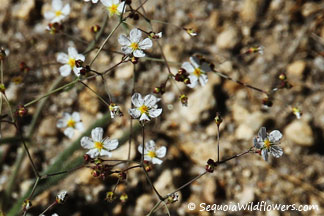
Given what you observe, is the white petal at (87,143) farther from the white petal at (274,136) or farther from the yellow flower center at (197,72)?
the white petal at (274,136)

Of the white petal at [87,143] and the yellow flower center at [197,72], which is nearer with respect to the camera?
the white petal at [87,143]

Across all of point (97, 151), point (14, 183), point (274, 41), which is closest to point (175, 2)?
point (274, 41)

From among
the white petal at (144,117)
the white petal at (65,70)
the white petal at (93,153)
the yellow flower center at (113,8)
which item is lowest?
the white petal at (93,153)

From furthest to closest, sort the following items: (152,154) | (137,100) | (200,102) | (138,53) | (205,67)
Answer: (200,102)
(205,67)
(152,154)
(137,100)
(138,53)

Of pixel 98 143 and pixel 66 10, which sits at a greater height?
pixel 66 10

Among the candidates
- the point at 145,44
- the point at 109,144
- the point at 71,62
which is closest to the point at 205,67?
the point at 145,44

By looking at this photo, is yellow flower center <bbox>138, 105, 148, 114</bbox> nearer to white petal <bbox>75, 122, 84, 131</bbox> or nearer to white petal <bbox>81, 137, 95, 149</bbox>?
white petal <bbox>81, 137, 95, 149</bbox>

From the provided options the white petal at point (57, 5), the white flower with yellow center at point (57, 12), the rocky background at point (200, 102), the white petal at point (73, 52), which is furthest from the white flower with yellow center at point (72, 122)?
the white petal at point (57, 5)

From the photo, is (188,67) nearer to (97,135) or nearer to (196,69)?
(196,69)

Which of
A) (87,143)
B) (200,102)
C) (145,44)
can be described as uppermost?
(200,102)
